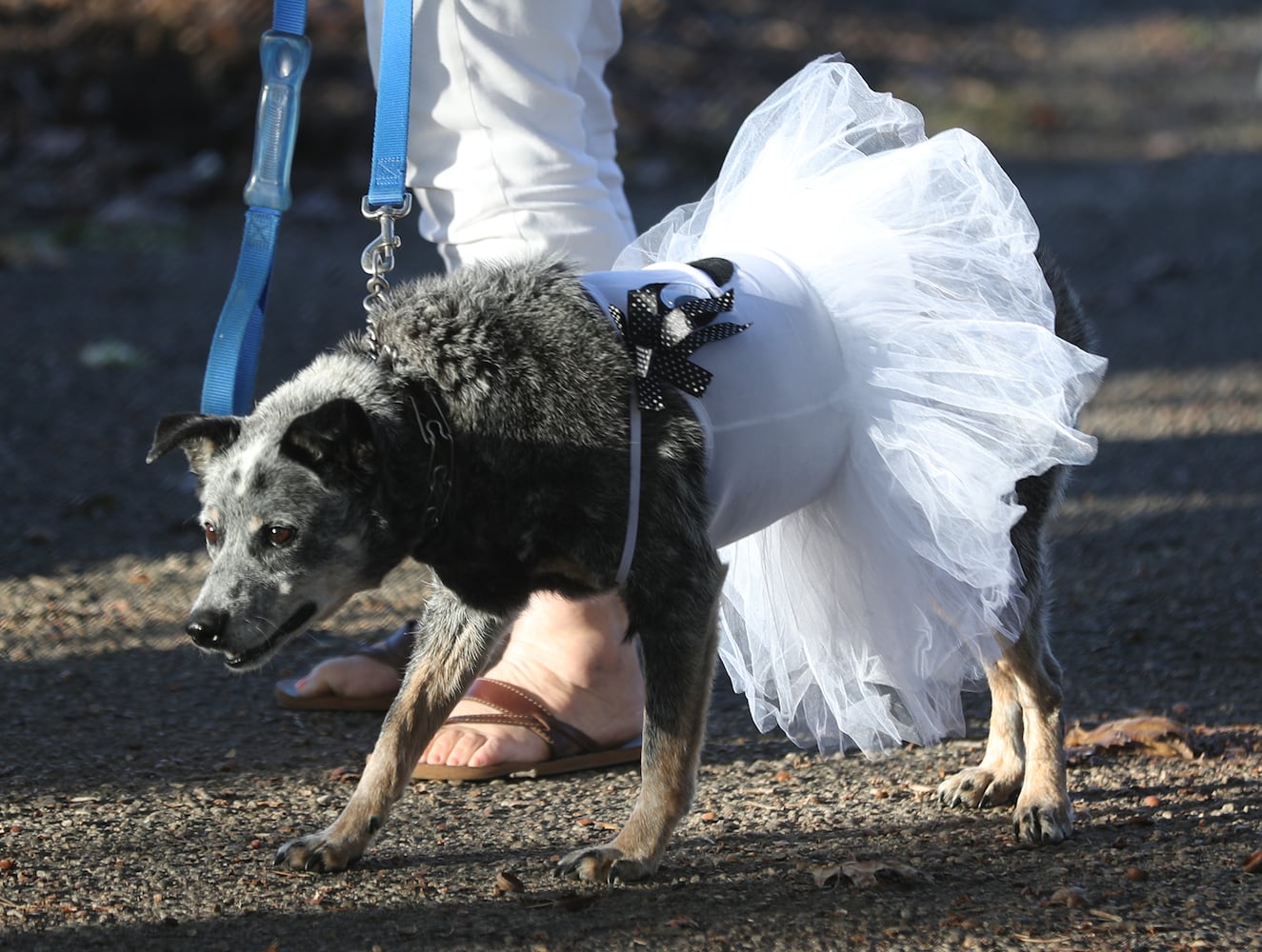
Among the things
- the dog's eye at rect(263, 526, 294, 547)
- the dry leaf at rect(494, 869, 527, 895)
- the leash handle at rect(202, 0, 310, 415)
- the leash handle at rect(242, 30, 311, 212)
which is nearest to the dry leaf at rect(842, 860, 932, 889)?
the dry leaf at rect(494, 869, 527, 895)

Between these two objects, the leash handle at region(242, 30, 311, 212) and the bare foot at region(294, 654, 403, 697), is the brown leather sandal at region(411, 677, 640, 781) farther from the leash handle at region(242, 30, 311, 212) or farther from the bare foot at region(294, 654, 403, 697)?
the leash handle at region(242, 30, 311, 212)

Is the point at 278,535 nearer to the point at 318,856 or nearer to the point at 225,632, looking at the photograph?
the point at 225,632

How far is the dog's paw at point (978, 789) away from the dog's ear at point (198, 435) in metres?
1.63

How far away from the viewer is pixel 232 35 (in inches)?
399

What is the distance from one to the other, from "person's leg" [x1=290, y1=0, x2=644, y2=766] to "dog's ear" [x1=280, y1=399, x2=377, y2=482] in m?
0.83

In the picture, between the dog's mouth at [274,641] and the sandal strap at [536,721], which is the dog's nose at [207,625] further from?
the sandal strap at [536,721]

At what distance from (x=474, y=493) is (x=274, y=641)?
428 mm

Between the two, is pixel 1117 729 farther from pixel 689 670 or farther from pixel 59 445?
pixel 59 445

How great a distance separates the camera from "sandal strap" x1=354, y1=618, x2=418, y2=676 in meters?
3.68

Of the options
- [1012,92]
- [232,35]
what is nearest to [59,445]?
[232,35]

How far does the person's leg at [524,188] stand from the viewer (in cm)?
326

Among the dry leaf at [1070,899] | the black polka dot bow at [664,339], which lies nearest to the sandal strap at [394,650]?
the black polka dot bow at [664,339]

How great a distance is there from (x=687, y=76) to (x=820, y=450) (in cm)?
1085

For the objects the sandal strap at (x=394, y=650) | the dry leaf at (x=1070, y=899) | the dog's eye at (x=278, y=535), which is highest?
the dog's eye at (x=278, y=535)
